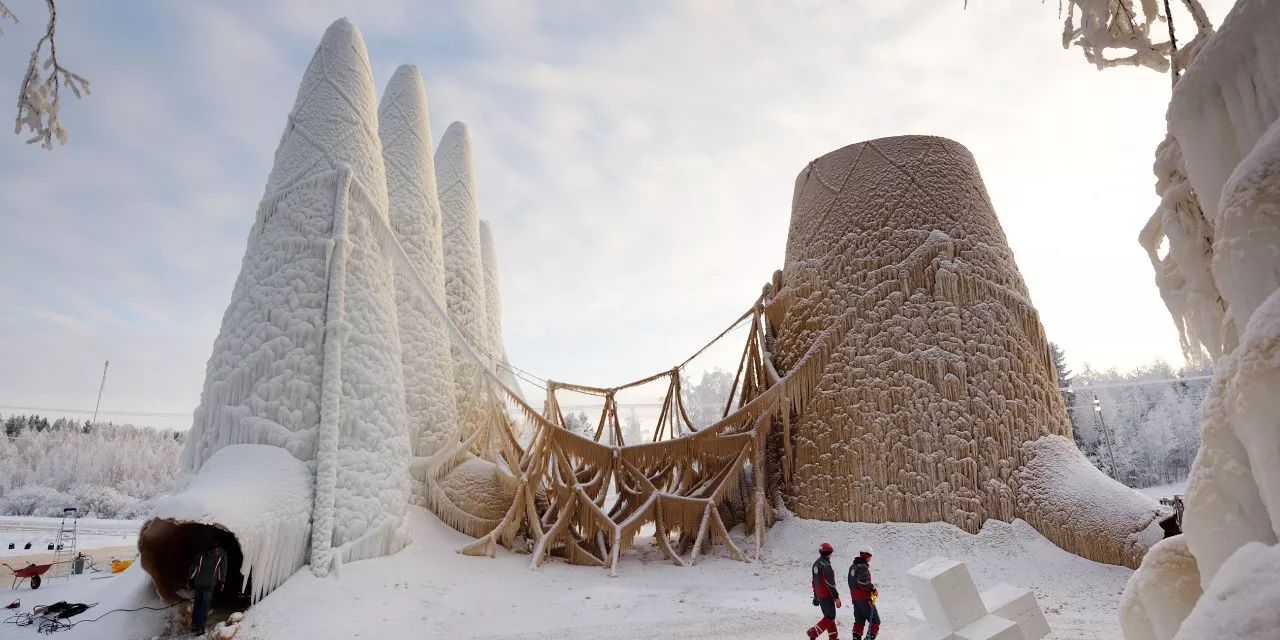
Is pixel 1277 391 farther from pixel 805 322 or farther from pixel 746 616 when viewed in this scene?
pixel 805 322

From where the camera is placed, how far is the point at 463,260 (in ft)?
41.2

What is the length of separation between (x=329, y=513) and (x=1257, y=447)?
23.7 ft

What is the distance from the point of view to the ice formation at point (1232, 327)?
54.2 inches

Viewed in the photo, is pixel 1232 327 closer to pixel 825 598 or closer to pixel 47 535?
pixel 825 598

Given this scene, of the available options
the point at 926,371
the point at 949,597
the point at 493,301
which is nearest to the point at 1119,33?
the point at 949,597

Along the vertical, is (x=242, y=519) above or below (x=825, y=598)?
above

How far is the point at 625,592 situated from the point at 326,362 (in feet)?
14.9

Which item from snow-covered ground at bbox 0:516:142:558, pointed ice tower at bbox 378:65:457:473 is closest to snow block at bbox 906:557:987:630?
pointed ice tower at bbox 378:65:457:473

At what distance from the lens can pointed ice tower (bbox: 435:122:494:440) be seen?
435 inches

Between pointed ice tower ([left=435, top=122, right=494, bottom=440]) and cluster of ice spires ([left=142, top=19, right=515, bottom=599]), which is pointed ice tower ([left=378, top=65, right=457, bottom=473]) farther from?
pointed ice tower ([left=435, top=122, right=494, bottom=440])

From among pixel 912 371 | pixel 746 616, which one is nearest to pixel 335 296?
pixel 746 616

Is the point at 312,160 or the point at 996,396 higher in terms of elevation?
the point at 312,160

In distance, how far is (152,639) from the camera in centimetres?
525

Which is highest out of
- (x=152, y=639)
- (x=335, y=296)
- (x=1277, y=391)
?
(x=335, y=296)
